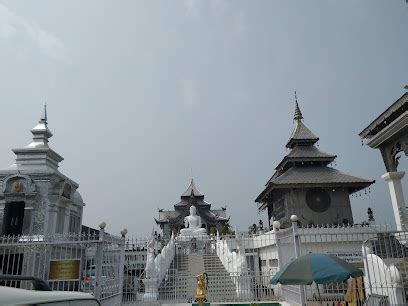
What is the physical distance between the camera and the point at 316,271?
19.8 ft

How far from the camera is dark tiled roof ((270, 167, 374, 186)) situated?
910 inches

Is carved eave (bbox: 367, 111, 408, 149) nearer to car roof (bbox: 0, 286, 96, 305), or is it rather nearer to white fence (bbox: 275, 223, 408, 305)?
white fence (bbox: 275, 223, 408, 305)

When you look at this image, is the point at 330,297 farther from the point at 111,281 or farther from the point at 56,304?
the point at 56,304

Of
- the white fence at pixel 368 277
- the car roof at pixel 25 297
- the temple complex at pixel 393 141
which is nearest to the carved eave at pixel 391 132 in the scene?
the temple complex at pixel 393 141

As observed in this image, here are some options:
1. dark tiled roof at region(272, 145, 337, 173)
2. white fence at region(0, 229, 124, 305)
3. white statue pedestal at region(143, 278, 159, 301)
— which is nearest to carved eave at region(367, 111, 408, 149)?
white fence at region(0, 229, 124, 305)

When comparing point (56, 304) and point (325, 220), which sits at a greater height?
A: point (325, 220)

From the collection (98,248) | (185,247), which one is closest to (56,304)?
(98,248)

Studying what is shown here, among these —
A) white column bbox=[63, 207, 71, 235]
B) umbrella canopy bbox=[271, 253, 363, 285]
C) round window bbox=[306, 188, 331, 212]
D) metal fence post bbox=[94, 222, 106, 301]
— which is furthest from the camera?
round window bbox=[306, 188, 331, 212]

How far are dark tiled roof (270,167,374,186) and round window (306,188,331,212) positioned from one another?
105cm

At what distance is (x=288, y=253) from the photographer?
31.6 ft

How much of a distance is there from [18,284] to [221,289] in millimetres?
7303

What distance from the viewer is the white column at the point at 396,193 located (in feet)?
41.5

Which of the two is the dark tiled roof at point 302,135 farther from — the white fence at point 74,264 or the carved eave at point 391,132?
the white fence at point 74,264

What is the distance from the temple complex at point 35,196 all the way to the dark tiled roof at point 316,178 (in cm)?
1388
